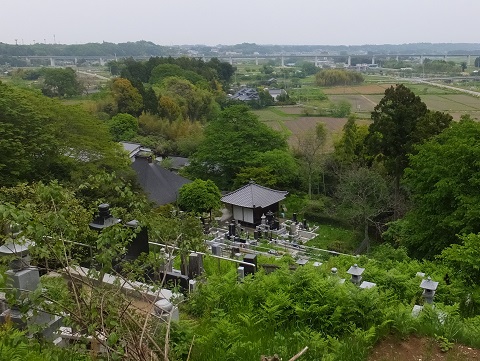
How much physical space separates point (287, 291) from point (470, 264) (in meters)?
4.16

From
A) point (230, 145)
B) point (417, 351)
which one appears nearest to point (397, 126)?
point (230, 145)

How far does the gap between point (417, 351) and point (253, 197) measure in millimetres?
14470

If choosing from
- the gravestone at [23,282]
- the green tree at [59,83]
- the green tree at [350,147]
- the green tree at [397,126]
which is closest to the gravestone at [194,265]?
the gravestone at [23,282]

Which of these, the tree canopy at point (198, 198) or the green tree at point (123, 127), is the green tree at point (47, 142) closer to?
the tree canopy at point (198, 198)

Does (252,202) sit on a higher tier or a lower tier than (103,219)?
Result: lower

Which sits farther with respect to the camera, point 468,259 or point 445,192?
point 445,192

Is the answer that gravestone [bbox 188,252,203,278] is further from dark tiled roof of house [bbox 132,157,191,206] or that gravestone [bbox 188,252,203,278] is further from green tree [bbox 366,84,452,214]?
green tree [bbox 366,84,452,214]

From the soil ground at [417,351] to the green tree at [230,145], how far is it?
1722 centimetres

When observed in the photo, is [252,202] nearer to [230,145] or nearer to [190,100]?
[230,145]

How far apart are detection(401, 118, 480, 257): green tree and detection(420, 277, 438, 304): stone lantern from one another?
15.9 ft

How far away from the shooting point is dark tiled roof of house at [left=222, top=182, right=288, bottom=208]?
18.6 metres

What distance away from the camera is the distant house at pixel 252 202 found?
61.0 ft

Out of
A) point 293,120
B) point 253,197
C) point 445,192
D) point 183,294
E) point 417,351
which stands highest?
point 417,351

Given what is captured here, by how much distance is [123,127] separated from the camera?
29.5 m
